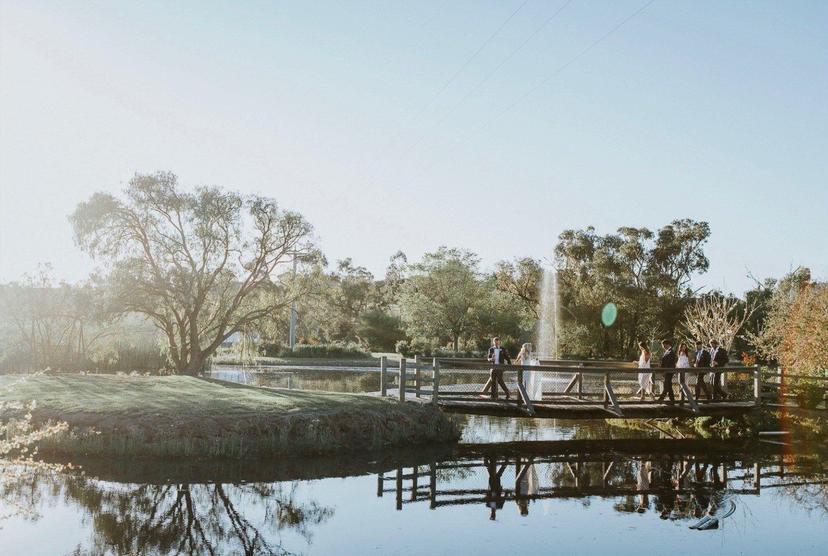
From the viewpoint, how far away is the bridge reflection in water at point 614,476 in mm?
14461

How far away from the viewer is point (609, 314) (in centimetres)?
6016

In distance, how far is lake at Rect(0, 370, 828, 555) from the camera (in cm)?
1153

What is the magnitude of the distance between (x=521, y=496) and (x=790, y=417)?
42.2ft

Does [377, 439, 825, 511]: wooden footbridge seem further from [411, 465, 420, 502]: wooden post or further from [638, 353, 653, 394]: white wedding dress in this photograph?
[638, 353, 653, 394]: white wedding dress

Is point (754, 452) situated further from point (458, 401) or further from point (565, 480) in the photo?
point (458, 401)

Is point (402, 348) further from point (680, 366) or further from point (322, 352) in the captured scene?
point (680, 366)

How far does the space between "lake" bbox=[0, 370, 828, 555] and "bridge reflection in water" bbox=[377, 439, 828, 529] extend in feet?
0.18

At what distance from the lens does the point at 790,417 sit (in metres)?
23.1

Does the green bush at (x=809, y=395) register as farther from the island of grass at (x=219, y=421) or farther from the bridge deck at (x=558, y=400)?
the island of grass at (x=219, y=421)

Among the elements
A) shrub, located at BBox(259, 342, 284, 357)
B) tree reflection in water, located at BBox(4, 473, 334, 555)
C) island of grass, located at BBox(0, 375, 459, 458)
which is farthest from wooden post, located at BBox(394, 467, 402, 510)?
shrub, located at BBox(259, 342, 284, 357)

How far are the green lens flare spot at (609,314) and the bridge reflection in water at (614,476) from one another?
38.9 m

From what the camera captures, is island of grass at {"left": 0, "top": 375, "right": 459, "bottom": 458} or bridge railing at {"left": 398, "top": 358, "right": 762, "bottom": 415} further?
bridge railing at {"left": 398, "top": 358, "right": 762, "bottom": 415}

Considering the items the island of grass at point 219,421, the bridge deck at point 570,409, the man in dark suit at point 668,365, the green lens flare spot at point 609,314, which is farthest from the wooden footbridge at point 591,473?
the green lens flare spot at point 609,314

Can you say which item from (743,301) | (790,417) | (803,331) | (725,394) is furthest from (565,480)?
(743,301)
